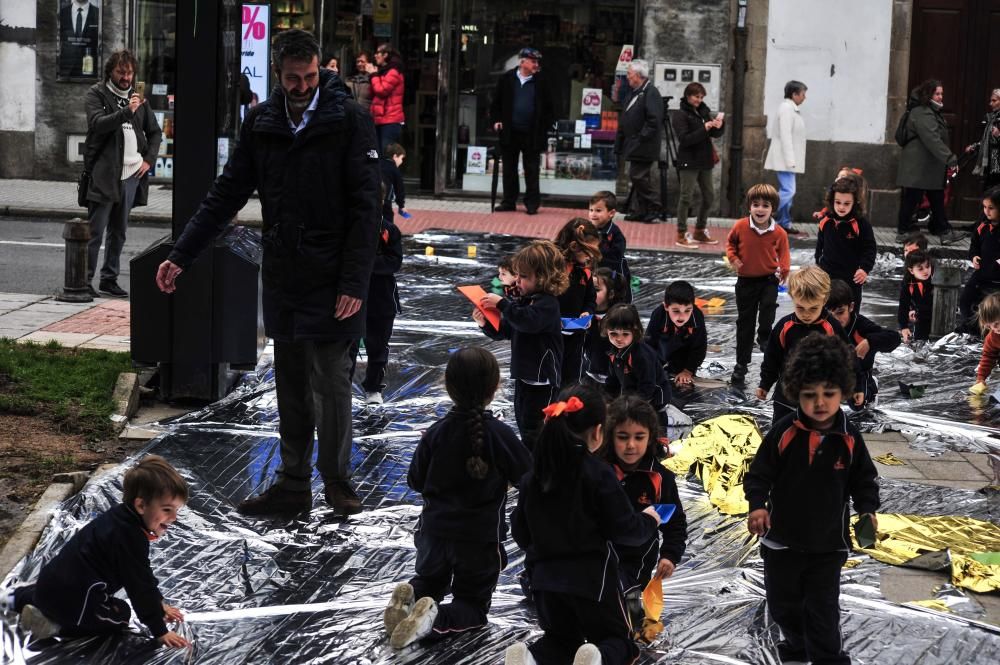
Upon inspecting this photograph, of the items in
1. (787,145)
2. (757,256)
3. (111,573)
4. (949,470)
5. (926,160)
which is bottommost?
(949,470)

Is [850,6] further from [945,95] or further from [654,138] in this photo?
[654,138]

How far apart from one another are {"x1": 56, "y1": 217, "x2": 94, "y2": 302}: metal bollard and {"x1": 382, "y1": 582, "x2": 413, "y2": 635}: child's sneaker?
7434 millimetres

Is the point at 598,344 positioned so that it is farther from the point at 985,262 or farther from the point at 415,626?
the point at 985,262

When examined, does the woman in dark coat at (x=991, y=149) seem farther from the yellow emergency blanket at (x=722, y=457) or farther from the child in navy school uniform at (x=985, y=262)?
the yellow emergency blanket at (x=722, y=457)

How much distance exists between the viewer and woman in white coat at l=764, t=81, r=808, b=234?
1855cm

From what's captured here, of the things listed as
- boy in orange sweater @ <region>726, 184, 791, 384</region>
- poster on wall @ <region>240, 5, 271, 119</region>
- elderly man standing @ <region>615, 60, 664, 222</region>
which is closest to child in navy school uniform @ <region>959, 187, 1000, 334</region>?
boy in orange sweater @ <region>726, 184, 791, 384</region>

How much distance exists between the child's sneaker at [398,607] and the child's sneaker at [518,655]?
1.93 feet

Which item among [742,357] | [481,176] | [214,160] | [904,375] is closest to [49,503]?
[214,160]

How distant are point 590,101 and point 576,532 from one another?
52.6 feet

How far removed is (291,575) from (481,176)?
1535 cm

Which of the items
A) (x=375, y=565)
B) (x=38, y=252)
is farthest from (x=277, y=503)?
(x=38, y=252)

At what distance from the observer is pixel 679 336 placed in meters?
9.67

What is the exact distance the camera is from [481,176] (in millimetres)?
21109

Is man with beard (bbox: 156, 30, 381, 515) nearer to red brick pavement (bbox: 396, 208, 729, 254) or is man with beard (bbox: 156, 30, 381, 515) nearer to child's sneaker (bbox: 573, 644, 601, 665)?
child's sneaker (bbox: 573, 644, 601, 665)
